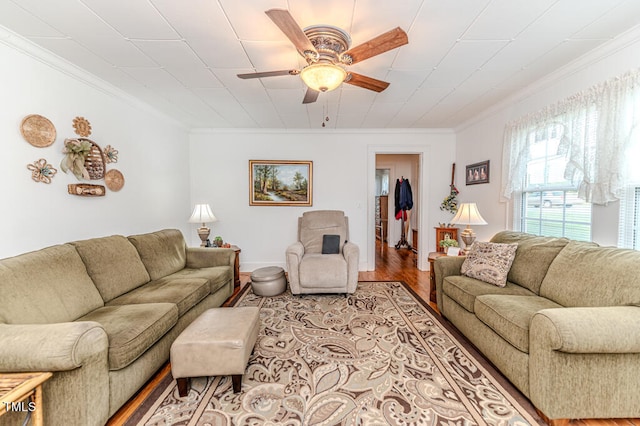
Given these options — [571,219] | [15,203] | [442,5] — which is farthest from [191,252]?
[571,219]

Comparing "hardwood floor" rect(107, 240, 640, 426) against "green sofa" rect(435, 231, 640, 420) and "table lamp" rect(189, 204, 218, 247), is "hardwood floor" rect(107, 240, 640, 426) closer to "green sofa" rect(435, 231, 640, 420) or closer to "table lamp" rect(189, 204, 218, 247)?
"green sofa" rect(435, 231, 640, 420)

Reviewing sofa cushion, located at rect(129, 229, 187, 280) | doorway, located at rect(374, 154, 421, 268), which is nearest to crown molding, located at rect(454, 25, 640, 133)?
doorway, located at rect(374, 154, 421, 268)

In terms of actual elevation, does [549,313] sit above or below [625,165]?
below

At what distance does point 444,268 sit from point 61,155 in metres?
3.71

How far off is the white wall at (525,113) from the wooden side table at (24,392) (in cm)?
369

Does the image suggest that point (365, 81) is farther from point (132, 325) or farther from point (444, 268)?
point (132, 325)

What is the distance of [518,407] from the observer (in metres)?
1.57

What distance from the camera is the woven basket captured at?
97.6 inches

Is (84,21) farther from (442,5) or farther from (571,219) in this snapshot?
(571,219)

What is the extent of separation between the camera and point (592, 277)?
1.79 m

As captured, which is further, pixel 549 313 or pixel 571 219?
pixel 571 219

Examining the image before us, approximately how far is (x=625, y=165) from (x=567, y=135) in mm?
570

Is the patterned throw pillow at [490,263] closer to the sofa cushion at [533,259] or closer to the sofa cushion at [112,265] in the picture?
the sofa cushion at [533,259]

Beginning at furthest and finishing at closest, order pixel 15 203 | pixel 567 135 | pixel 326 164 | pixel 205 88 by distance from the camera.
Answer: pixel 326 164
pixel 205 88
pixel 567 135
pixel 15 203
